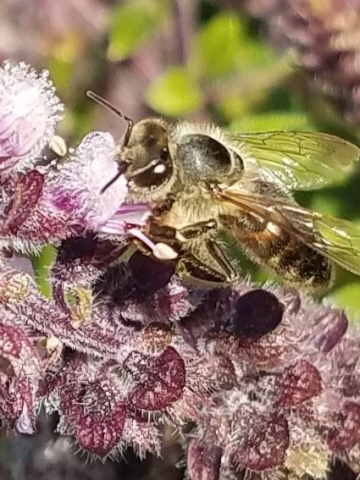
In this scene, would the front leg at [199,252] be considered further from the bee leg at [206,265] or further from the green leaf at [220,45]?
the green leaf at [220,45]

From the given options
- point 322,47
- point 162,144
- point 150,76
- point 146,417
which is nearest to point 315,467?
point 146,417

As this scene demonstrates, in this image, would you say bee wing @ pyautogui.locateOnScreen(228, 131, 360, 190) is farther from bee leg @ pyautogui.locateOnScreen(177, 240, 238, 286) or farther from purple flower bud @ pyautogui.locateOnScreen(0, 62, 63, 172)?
purple flower bud @ pyautogui.locateOnScreen(0, 62, 63, 172)

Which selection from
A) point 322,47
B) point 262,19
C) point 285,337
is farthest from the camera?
point 262,19

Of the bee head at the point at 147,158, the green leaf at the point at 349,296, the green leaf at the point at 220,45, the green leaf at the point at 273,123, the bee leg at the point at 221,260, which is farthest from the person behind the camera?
the green leaf at the point at 220,45

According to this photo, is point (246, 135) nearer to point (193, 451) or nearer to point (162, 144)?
point (162, 144)

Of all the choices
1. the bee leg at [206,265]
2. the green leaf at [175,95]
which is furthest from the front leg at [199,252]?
the green leaf at [175,95]

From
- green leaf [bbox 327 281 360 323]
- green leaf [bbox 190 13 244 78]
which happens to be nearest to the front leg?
green leaf [bbox 327 281 360 323]
